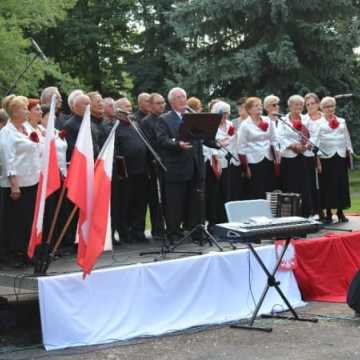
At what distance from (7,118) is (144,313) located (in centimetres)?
283

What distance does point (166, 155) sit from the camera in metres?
9.45

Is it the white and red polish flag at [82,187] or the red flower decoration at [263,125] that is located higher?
the red flower decoration at [263,125]

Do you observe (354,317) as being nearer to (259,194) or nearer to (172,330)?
(172,330)

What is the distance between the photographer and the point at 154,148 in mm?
9789

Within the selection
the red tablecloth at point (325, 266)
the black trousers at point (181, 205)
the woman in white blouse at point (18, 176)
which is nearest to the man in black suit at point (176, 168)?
the black trousers at point (181, 205)

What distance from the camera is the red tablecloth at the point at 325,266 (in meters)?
9.30

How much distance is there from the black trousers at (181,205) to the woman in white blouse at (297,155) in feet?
6.64

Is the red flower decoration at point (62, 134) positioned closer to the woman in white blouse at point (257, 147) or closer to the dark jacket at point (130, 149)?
the dark jacket at point (130, 149)

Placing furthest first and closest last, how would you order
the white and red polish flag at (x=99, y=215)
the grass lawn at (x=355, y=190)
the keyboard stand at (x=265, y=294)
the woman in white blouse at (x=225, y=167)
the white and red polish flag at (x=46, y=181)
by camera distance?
the grass lawn at (x=355, y=190)
the woman in white blouse at (x=225, y=167)
the keyboard stand at (x=265, y=294)
the white and red polish flag at (x=46, y=181)
the white and red polish flag at (x=99, y=215)

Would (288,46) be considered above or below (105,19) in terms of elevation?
below

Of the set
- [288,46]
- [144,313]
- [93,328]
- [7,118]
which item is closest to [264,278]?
[144,313]

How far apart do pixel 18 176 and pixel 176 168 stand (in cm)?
209

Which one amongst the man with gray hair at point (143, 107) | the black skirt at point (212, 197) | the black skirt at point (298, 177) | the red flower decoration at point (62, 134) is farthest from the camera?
the black skirt at point (298, 177)

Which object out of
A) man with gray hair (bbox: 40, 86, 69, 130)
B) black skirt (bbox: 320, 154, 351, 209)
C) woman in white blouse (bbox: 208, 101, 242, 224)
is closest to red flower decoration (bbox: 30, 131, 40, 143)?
man with gray hair (bbox: 40, 86, 69, 130)
